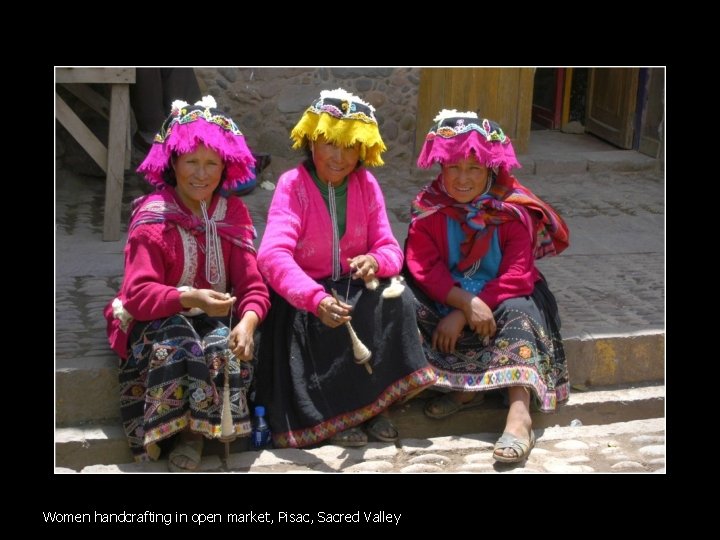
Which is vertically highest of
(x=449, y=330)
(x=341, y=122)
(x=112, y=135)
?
(x=341, y=122)

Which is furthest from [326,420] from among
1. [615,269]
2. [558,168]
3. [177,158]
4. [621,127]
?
[621,127]

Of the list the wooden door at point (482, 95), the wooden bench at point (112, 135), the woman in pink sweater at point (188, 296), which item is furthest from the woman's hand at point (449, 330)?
the wooden door at point (482, 95)

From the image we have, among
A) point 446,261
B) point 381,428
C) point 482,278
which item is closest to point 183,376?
point 381,428

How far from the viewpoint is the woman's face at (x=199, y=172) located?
3924 millimetres

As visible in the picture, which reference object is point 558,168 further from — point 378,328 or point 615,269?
point 378,328

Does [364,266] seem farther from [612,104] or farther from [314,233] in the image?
[612,104]

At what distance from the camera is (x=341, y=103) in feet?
13.3

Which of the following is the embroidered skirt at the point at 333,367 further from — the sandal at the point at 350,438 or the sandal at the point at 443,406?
the sandal at the point at 443,406

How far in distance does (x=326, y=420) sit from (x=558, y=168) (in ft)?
16.1

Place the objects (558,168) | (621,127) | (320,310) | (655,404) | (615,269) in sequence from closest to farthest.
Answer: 1. (320,310)
2. (655,404)
3. (615,269)
4. (558,168)
5. (621,127)

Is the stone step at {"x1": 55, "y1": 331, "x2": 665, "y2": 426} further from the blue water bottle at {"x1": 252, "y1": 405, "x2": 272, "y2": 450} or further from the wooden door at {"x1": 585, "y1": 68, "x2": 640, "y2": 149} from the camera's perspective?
the wooden door at {"x1": 585, "y1": 68, "x2": 640, "y2": 149}

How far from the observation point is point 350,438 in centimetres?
412

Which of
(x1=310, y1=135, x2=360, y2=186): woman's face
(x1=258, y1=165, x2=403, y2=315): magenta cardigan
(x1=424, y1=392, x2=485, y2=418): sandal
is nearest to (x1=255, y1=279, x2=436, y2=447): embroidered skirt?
(x1=258, y1=165, x2=403, y2=315): magenta cardigan

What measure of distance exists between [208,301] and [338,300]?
56cm
